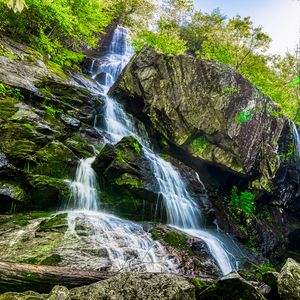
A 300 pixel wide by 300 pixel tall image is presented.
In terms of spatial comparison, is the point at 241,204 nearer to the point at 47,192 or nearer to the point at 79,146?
the point at 79,146

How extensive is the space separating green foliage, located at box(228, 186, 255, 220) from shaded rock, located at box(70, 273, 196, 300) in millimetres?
10671

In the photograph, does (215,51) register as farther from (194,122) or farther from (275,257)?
(275,257)

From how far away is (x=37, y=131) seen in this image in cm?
913

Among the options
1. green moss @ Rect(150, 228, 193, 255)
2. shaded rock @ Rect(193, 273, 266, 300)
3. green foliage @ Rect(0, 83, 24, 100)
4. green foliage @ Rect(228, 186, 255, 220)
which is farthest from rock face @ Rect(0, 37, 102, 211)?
green foliage @ Rect(228, 186, 255, 220)

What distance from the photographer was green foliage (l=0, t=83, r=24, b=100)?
998 centimetres

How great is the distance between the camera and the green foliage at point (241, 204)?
1398 centimetres

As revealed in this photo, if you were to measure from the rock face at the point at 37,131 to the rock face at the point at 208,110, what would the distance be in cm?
263

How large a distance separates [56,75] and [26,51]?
6.29 feet

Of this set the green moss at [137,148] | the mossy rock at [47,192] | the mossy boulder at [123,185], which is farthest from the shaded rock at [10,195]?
the green moss at [137,148]

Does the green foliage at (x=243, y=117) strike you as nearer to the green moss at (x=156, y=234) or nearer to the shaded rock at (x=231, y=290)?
the green moss at (x=156, y=234)

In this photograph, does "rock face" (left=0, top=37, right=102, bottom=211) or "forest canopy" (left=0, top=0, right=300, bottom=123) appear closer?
"rock face" (left=0, top=37, right=102, bottom=211)

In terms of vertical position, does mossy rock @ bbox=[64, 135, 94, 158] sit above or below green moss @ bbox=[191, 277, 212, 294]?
above

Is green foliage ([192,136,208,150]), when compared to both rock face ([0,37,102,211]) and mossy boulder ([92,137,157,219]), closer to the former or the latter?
mossy boulder ([92,137,157,219])

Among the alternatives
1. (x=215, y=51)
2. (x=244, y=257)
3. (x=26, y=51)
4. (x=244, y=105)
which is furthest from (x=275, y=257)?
(x=26, y=51)
